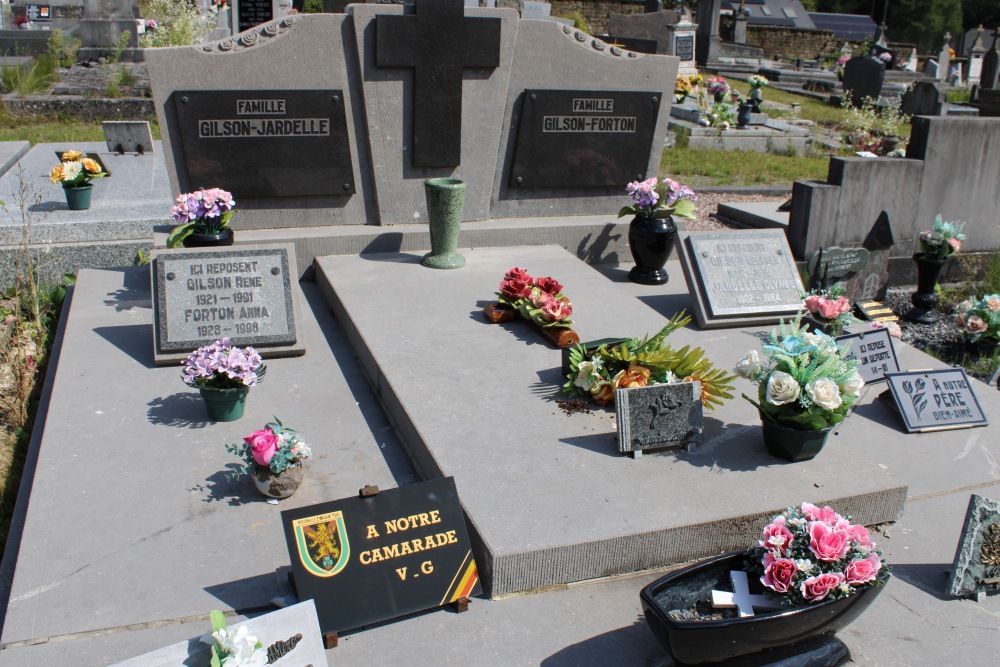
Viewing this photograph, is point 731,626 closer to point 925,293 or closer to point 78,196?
point 925,293

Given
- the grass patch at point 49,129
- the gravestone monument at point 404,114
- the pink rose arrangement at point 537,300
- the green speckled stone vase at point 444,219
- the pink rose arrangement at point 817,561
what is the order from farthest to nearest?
the grass patch at point 49,129 → the gravestone monument at point 404,114 → the green speckled stone vase at point 444,219 → the pink rose arrangement at point 537,300 → the pink rose arrangement at point 817,561

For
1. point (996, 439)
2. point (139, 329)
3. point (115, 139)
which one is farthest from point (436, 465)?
point (115, 139)

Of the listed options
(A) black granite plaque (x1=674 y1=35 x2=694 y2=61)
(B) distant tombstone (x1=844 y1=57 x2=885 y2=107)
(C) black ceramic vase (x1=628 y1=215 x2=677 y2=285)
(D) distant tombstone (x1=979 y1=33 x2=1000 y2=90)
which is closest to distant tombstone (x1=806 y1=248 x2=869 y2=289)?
(C) black ceramic vase (x1=628 y1=215 x2=677 y2=285)

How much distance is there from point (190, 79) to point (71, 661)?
182 inches

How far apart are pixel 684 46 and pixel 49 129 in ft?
53.6

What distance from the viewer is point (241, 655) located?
2529 millimetres

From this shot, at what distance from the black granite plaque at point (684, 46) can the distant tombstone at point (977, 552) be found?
70.0 ft

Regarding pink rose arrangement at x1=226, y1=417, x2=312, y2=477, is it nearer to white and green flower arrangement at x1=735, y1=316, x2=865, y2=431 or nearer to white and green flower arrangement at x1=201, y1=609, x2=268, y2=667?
white and green flower arrangement at x1=201, y1=609, x2=268, y2=667

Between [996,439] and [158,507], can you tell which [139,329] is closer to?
[158,507]

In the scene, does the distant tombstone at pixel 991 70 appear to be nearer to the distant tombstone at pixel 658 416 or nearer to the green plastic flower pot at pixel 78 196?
the green plastic flower pot at pixel 78 196

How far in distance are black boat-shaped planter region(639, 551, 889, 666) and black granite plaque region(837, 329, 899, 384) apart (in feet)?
8.32

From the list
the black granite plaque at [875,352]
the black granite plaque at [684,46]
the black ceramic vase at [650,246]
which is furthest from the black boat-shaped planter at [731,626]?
the black granite plaque at [684,46]

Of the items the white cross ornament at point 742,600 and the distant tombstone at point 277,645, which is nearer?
the distant tombstone at point 277,645

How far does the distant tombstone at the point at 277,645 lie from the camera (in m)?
2.57
